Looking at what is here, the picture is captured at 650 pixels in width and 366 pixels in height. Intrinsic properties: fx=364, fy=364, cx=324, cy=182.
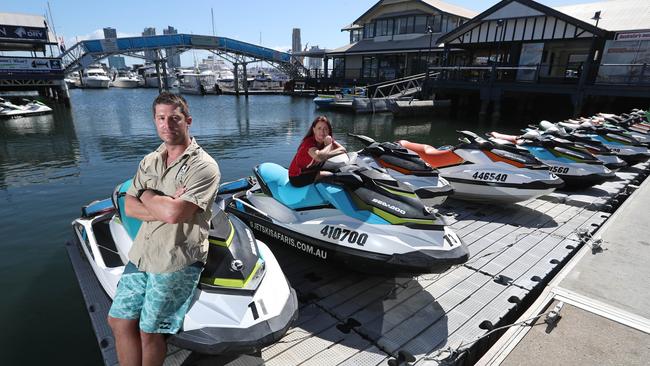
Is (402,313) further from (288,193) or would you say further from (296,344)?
(288,193)

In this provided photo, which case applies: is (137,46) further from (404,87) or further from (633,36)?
(633,36)

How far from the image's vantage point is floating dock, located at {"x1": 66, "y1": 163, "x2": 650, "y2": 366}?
2.82 m

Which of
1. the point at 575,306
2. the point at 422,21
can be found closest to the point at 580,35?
the point at 422,21

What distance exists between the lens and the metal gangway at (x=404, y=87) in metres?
28.1

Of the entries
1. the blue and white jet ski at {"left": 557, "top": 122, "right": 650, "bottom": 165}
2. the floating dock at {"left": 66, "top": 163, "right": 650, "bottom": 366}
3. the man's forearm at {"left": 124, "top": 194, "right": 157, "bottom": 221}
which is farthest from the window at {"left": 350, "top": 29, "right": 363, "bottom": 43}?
the man's forearm at {"left": 124, "top": 194, "right": 157, "bottom": 221}

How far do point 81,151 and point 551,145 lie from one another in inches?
577

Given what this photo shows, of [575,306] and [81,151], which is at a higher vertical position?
[575,306]

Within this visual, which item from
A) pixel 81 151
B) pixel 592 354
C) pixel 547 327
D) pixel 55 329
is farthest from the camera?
pixel 81 151

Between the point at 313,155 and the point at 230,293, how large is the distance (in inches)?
72.5

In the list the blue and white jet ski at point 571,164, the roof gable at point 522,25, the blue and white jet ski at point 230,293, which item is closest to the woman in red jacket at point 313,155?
the blue and white jet ski at point 230,293

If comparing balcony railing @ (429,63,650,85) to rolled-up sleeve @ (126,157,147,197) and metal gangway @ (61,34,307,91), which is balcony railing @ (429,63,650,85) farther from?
metal gangway @ (61,34,307,91)

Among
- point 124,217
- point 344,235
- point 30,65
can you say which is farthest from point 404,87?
point 124,217

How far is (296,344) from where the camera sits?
2934mm

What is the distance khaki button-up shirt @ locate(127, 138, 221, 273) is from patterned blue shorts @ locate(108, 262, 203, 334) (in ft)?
0.24
